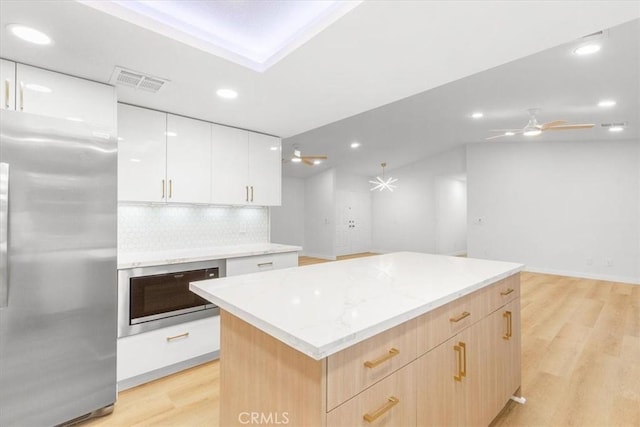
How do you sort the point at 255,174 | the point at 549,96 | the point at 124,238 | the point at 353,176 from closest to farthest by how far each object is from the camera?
1. the point at 124,238
2. the point at 255,174
3. the point at 549,96
4. the point at 353,176

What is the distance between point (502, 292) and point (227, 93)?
8.00 feet

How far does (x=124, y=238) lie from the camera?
274 centimetres

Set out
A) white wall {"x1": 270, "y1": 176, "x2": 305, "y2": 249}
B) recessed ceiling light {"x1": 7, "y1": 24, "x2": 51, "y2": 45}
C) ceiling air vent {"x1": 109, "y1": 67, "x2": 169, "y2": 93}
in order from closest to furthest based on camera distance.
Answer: recessed ceiling light {"x1": 7, "y1": 24, "x2": 51, "y2": 45} < ceiling air vent {"x1": 109, "y1": 67, "x2": 169, "y2": 93} < white wall {"x1": 270, "y1": 176, "x2": 305, "y2": 249}

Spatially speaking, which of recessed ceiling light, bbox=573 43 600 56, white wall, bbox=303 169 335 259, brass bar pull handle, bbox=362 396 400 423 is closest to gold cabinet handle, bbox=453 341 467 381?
brass bar pull handle, bbox=362 396 400 423

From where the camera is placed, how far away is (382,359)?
3.34 ft

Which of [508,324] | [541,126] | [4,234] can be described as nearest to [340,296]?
[508,324]

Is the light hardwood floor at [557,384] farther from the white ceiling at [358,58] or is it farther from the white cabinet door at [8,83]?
the white ceiling at [358,58]

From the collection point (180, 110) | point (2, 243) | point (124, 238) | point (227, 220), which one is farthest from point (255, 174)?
point (2, 243)

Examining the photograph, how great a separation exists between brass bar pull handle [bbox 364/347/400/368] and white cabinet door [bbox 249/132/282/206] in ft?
8.68

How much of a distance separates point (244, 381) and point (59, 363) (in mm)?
1349

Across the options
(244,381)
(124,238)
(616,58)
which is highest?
(616,58)

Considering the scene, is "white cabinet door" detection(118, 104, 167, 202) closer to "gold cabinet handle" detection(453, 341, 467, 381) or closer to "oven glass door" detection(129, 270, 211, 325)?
"oven glass door" detection(129, 270, 211, 325)

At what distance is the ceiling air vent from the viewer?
2047 millimetres

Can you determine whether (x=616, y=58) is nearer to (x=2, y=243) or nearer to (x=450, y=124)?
(x=450, y=124)
